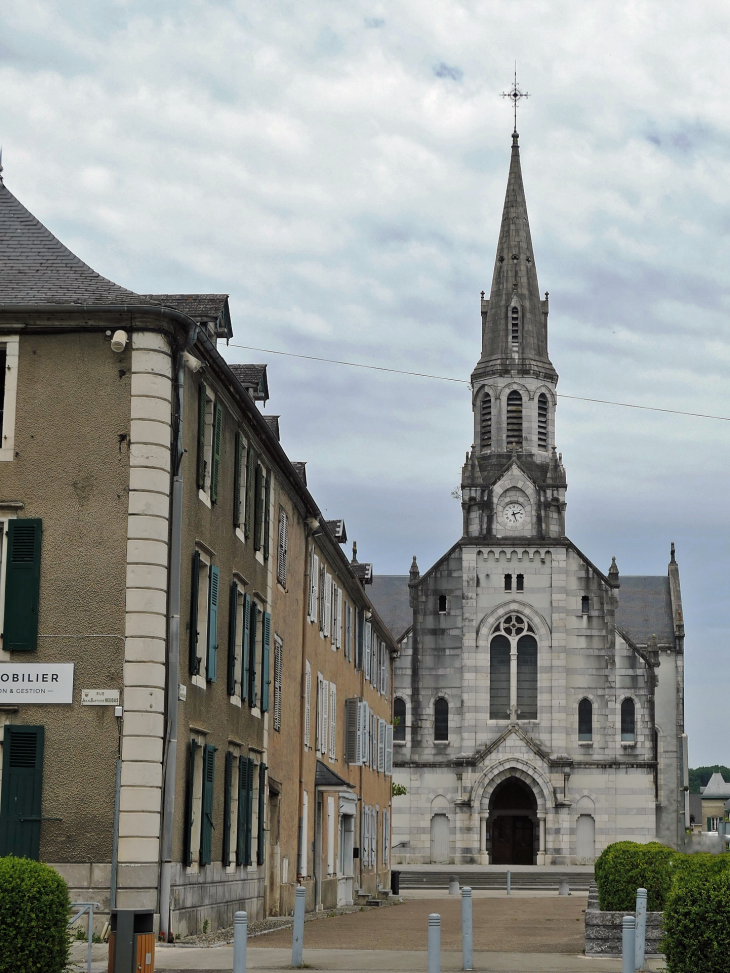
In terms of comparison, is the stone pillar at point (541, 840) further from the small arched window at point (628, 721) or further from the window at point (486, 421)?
the window at point (486, 421)

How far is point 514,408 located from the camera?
72062 mm

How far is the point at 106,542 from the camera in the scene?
1978 cm

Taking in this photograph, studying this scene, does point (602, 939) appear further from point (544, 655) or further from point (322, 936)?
point (544, 655)

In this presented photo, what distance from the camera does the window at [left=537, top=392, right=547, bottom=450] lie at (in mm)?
71812

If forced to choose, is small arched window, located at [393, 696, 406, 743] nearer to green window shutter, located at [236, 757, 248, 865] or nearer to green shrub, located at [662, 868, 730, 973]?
green window shutter, located at [236, 757, 248, 865]

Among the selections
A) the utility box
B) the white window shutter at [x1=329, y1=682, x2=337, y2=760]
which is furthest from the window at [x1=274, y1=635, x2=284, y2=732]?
the utility box

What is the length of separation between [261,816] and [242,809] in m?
1.93

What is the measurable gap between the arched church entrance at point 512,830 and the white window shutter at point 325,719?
111ft

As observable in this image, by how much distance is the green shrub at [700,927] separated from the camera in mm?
12633

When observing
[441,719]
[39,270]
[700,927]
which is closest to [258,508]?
[39,270]

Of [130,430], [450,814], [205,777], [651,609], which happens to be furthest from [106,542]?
[651,609]

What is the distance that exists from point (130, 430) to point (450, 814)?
4989 cm

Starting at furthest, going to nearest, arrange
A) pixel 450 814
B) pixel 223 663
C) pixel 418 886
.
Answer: pixel 450 814, pixel 418 886, pixel 223 663

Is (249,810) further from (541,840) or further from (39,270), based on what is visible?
(541,840)
